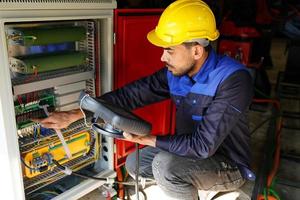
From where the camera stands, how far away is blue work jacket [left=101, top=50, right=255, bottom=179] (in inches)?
45.6

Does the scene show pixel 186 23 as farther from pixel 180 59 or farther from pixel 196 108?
pixel 196 108

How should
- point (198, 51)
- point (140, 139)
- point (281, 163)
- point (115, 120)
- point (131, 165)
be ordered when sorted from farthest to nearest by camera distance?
1. point (281, 163)
2. point (131, 165)
3. point (198, 51)
4. point (140, 139)
5. point (115, 120)

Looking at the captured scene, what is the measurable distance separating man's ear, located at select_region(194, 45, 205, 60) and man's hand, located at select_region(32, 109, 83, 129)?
57 centimetres

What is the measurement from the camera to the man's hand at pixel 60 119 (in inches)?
50.7

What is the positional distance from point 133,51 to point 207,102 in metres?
0.52

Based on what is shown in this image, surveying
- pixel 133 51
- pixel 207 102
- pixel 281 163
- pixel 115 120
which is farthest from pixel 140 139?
pixel 281 163

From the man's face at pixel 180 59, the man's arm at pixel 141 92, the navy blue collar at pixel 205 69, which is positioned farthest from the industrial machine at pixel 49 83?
the navy blue collar at pixel 205 69

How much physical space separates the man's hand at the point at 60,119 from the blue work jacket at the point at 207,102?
0.16m

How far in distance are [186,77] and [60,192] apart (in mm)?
858

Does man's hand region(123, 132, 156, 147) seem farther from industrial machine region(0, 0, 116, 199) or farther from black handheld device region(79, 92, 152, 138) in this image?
industrial machine region(0, 0, 116, 199)

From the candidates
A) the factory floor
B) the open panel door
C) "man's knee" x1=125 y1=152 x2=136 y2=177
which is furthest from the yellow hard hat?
the factory floor

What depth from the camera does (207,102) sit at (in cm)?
125

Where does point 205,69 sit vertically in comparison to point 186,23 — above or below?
below

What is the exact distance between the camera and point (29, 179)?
4.52ft
